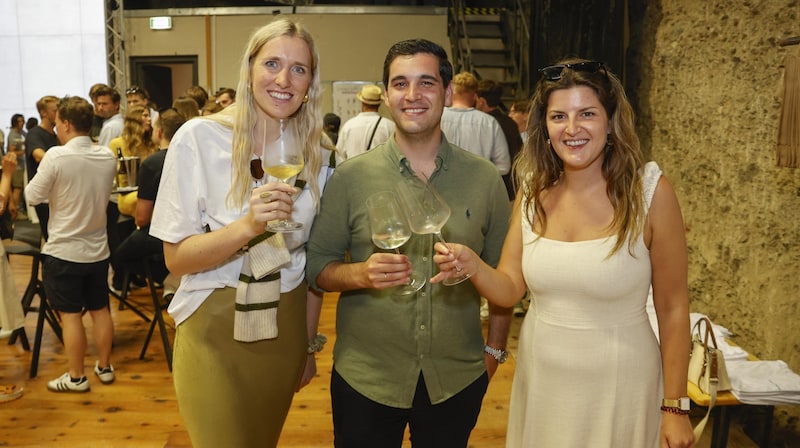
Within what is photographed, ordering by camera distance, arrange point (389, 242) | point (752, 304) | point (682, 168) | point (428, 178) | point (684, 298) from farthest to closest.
→ 1. point (682, 168)
2. point (752, 304)
3. point (428, 178)
4. point (684, 298)
5. point (389, 242)

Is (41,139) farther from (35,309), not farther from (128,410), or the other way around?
(128,410)

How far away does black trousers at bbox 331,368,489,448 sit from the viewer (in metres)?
2.01

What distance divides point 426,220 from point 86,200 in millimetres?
3190

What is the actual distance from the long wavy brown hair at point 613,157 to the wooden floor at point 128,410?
1969mm

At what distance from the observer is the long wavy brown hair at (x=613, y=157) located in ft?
5.94

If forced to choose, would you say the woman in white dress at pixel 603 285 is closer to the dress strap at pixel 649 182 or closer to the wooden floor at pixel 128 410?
the dress strap at pixel 649 182

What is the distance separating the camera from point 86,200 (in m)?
4.23

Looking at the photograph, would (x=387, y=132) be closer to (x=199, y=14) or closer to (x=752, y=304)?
(x=752, y=304)

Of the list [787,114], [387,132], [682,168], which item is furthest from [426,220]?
[387,132]

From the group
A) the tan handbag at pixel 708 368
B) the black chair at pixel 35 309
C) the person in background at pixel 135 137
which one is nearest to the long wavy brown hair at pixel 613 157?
the tan handbag at pixel 708 368

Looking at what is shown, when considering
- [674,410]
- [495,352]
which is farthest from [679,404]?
[495,352]

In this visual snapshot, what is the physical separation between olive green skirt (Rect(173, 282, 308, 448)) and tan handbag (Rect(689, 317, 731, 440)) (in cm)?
163

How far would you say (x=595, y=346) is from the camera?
185 centimetres

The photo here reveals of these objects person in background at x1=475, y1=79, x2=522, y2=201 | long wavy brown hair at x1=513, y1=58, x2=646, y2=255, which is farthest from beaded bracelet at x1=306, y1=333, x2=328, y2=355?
person in background at x1=475, y1=79, x2=522, y2=201
